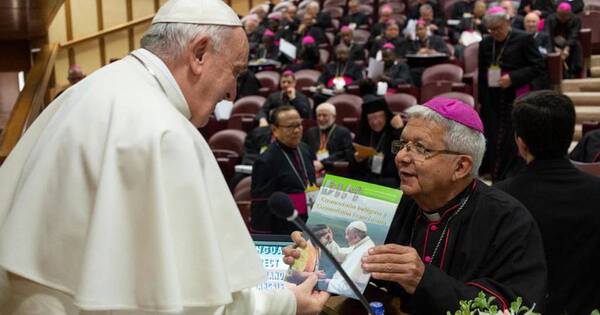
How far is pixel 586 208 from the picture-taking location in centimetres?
251

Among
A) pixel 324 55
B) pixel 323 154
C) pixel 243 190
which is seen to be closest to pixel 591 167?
pixel 243 190

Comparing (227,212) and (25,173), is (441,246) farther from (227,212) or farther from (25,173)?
(25,173)

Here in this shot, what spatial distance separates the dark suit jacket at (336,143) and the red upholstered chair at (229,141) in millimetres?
843

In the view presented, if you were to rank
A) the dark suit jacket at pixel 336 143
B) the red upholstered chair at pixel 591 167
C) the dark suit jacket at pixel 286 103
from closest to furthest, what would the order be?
the red upholstered chair at pixel 591 167
the dark suit jacket at pixel 336 143
the dark suit jacket at pixel 286 103

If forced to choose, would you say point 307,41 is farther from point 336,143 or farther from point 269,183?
point 269,183

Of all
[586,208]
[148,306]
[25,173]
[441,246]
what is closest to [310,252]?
[441,246]

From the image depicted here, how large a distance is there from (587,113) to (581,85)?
3.19 feet

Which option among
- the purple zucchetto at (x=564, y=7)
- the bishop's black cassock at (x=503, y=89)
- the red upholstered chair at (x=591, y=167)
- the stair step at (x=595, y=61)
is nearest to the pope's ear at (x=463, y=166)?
the red upholstered chair at (x=591, y=167)

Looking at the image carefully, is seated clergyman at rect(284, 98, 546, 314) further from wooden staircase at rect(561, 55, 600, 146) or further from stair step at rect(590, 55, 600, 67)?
stair step at rect(590, 55, 600, 67)

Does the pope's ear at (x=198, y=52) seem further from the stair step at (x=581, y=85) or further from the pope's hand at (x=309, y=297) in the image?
the stair step at (x=581, y=85)

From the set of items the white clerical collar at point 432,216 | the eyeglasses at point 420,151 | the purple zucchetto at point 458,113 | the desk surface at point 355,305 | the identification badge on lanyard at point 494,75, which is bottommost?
the identification badge on lanyard at point 494,75

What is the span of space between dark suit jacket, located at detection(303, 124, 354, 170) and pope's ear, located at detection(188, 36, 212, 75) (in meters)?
4.42

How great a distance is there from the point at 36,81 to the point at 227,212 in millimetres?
5497

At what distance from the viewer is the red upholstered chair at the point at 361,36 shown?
39.3ft
